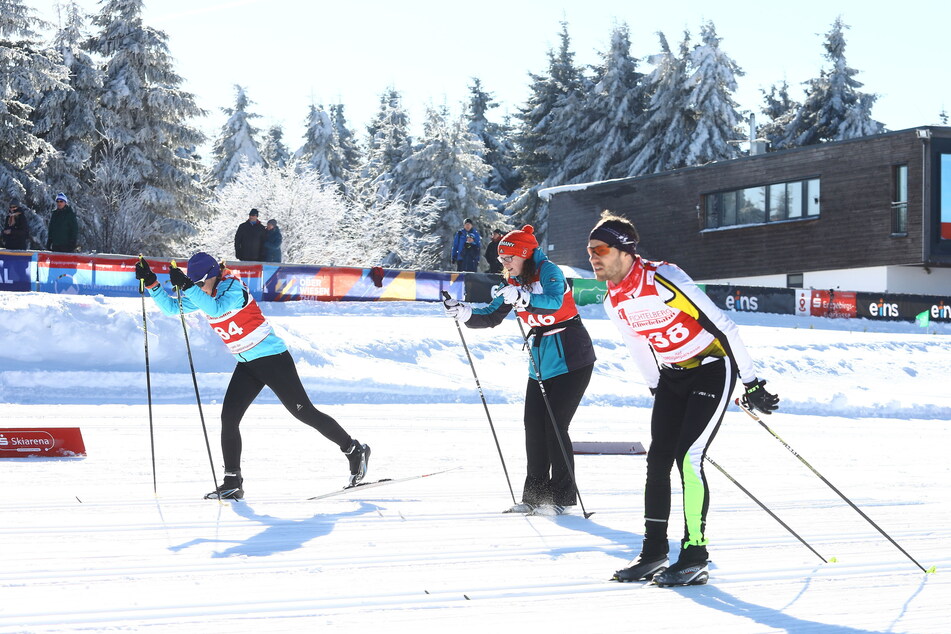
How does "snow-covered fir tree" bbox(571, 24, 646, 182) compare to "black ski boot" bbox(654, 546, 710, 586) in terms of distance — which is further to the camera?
"snow-covered fir tree" bbox(571, 24, 646, 182)

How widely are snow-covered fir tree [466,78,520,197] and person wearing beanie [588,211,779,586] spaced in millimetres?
49582

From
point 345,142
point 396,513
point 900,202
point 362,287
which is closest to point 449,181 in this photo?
point 345,142

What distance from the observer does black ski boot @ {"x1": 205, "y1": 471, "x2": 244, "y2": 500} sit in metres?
7.14

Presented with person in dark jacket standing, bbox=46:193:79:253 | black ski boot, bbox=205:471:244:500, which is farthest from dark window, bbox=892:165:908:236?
black ski boot, bbox=205:471:244:500

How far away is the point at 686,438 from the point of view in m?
4.95

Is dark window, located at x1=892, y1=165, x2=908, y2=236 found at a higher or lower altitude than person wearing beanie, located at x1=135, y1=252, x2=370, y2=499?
higher

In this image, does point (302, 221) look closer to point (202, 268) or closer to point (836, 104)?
point (836, 104)

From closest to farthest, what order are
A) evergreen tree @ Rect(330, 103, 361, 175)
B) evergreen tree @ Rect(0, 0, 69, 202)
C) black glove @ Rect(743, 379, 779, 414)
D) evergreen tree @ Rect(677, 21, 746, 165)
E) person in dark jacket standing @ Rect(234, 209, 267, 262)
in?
black glove @ Rect(743, 379, 779, 414)
person in dark jacket standing @ Rect(234, 209, 267, 262)
evergreen tree @ Rect(0, 0, 69, 202)
evergreen tree @ Rect(677, 21, 746, 165)
evergreen tree @ Rect(330, 103, 361, 175)

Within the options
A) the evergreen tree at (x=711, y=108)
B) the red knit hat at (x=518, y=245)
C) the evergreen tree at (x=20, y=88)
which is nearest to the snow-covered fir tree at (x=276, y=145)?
the evergreen tree at (x=711, y=108)

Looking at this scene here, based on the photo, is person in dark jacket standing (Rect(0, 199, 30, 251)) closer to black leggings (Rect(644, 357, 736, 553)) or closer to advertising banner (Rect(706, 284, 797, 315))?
advertising banner (Rect(706, 284, 797, 315))

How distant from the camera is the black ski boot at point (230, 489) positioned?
7.14m

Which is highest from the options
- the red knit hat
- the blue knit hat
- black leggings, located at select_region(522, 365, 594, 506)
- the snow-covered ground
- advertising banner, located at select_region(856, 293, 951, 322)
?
the red knit hat

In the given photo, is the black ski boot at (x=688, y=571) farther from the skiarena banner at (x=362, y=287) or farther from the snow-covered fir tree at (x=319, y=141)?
the snow-covered fir tree at (x=319, y=141)

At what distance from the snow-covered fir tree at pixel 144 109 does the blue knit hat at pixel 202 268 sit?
2615cm
